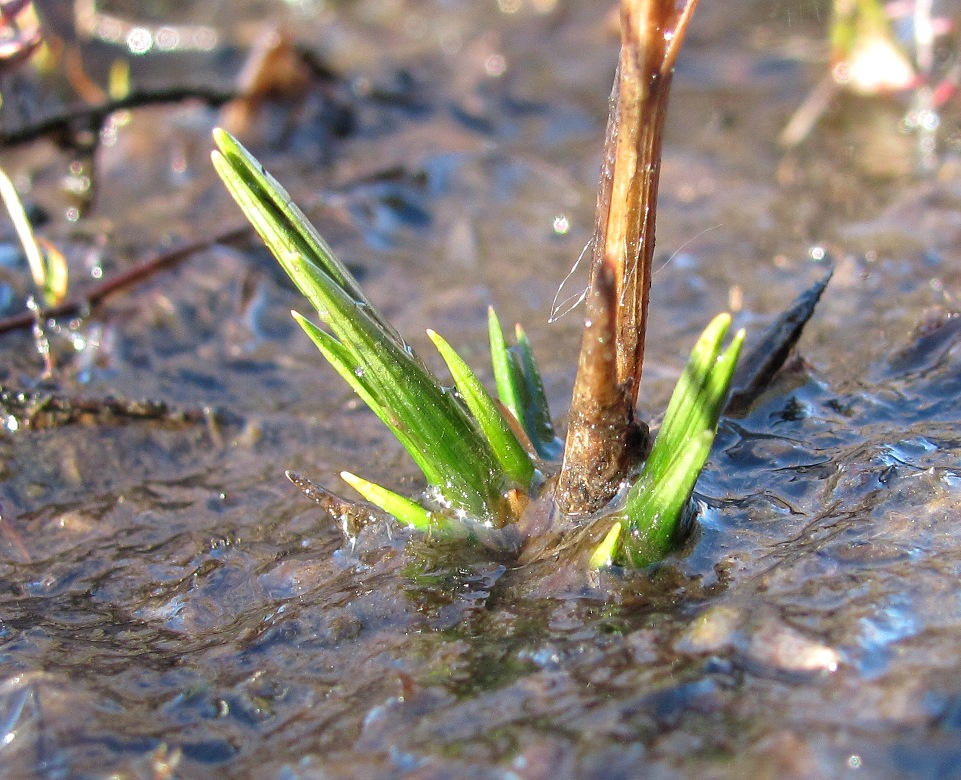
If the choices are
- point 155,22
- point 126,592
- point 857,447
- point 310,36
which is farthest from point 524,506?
point 155,22

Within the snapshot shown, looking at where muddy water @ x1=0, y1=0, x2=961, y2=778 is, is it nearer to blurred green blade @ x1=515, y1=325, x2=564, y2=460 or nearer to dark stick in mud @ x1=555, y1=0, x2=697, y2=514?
dark stick in mud @ x1=555, y1=0, x2=697, y2=514

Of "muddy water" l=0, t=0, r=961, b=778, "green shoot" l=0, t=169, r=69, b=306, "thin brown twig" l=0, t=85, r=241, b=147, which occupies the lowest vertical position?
"muddy water" l=0, t=0, r=961, b=778

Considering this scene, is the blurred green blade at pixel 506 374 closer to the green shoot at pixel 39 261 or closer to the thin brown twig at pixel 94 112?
the green shoot at pixel 39 261

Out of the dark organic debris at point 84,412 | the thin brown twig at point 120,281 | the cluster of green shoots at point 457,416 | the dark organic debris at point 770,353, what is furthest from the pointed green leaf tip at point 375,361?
the thin brown twig at point 120,281

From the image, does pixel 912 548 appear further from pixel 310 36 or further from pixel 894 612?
pixel 310 36

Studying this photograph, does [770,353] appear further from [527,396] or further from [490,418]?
[490,418]

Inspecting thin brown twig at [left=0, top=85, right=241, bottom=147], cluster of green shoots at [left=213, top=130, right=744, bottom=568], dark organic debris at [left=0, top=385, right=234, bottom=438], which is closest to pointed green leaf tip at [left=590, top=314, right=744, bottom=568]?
cluster of green shoots at [left=213, top=130, right=744, bottom=568]
